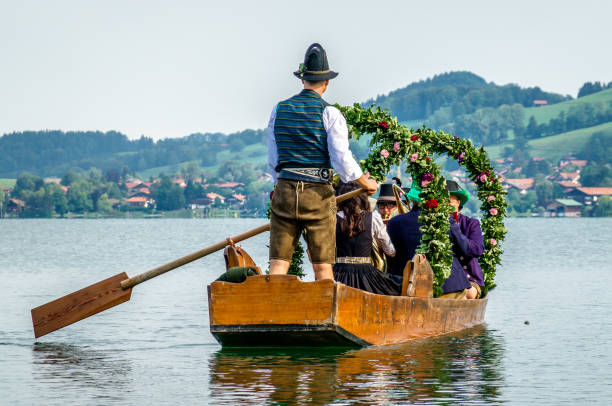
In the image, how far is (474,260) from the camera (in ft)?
52.9

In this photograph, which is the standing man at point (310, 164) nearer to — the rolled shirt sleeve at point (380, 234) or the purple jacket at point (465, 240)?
the rolled shirt sleeve at point (380, 234)

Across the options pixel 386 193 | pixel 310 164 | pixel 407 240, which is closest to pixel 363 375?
pixel 310 164

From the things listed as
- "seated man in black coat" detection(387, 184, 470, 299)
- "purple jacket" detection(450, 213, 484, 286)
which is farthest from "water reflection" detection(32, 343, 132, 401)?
"purple jacket" detection(450, 213, 484, 286)

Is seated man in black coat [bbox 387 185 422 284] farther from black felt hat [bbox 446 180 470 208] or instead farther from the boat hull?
the boat hull

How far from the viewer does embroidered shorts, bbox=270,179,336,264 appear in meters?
11.8

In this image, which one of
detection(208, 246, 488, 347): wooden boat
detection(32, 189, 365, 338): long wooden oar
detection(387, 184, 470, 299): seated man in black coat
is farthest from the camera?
detection(387, 184, 470, 299): seated man in black coat

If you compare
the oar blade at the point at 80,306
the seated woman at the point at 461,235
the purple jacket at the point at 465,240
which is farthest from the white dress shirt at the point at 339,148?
the oar blade at the point at 80,306

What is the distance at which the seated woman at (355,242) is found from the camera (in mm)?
13203

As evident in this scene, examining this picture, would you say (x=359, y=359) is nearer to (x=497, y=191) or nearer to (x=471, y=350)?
(x=471, y=350)

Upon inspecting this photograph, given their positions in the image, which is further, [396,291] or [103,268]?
[103,268]

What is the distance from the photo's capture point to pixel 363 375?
11438 mm

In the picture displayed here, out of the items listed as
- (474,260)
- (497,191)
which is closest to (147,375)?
(474,260)

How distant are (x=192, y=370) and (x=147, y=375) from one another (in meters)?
0.56

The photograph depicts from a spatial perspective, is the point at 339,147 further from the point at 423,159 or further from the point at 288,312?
the point at 423,159
